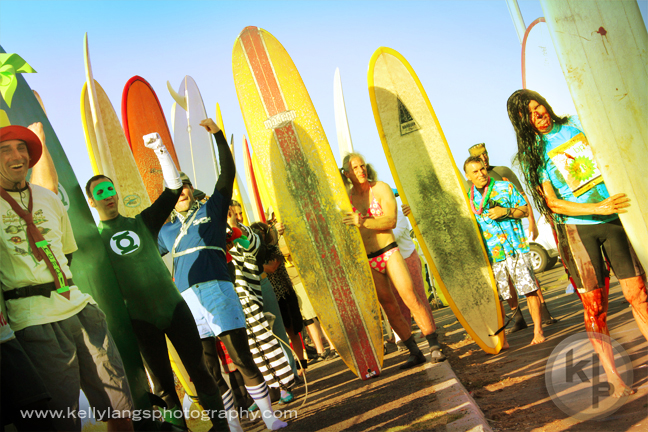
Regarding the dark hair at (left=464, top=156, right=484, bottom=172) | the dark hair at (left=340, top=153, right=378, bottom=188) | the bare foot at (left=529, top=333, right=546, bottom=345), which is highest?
the dark hair at (left=340, top=153, right=378, bottom=188)

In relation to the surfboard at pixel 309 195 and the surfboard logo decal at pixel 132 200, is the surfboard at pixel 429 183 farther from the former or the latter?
the surfboard logo decal at pixel 132 200

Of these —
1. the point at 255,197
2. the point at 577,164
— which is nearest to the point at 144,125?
the point at 255,197

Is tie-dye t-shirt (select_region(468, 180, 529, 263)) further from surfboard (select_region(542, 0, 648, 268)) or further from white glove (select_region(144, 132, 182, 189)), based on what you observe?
white glove (select_region(144, 132, 182, 189))

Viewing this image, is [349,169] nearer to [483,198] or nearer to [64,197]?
[483,198]

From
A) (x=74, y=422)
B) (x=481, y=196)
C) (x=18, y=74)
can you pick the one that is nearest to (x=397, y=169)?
(x=481, y=196)

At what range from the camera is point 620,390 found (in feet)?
6.48

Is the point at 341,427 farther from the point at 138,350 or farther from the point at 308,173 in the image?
the point at 308,173

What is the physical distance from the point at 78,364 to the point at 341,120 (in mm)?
4053

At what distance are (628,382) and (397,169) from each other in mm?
2448

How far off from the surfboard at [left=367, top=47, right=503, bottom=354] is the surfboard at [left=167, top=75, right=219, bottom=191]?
1.99 metres

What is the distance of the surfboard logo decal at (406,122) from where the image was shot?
13.7ft

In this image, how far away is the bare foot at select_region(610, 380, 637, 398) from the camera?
197 centimetres

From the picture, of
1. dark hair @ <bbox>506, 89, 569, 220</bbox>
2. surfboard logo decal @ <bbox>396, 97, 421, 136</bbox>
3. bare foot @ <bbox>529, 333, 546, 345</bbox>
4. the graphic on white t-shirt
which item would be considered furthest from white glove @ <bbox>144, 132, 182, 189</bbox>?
bare foot @ <bbox>529, 333, 546, 345</bbox>

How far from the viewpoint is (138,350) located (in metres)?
2.34
